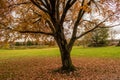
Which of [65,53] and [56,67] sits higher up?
[65,53]

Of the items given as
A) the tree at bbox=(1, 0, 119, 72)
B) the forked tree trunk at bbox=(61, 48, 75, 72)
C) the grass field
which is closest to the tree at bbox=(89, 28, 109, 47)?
the grass field

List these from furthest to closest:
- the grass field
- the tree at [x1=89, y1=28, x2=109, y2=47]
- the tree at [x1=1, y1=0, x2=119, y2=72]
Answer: the tree at [x1=89, y1=28, x2=109, y2=47], the tree at [x1=1, y1=0, x2=119, y2=72], the grass field

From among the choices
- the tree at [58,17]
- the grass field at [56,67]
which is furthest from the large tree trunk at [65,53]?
the grass field at [56,67]

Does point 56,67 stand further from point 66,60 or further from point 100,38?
point 100,38

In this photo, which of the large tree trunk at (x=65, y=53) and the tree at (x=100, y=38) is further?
the tree at (x=100, y=38)

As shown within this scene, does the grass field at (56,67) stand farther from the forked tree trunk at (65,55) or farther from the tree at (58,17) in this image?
the tree at (58,17)

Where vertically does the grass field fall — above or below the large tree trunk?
below

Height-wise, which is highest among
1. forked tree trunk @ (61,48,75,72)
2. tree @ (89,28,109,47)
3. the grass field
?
tree @ (89,28,109,47)

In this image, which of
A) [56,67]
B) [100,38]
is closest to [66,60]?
[56,67]

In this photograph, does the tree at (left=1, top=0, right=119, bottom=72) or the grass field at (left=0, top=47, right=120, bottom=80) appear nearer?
the grass field at (left=0, top=47, right=120, bottom=80)

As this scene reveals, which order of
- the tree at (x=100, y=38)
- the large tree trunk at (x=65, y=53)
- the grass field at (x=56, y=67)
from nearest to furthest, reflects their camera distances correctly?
the grass field at (x=56, y=67), the large tree trunk at (x=65, y=53), the tree at (x=100, y=38)

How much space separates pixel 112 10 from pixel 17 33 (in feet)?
19.7

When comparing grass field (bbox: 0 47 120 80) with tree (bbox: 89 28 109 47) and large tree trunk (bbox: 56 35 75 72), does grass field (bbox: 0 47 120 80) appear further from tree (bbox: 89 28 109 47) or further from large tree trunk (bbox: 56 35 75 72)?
tree (bbox: 89 28 109 47)

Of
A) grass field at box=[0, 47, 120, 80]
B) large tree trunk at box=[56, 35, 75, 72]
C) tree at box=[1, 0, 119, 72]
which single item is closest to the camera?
grass field at box=[0, 47, 120, 80]
